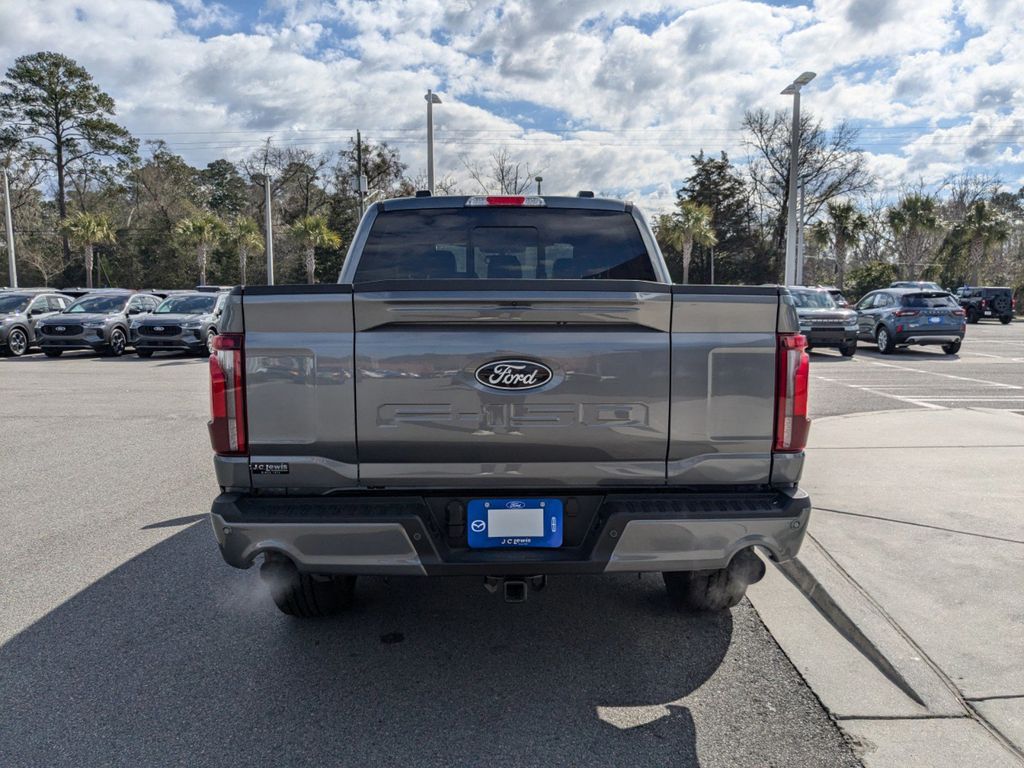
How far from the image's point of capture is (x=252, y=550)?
3.10m

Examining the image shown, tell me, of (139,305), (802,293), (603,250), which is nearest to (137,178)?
(139,305)

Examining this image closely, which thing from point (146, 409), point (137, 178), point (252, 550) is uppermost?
point (137, 178)

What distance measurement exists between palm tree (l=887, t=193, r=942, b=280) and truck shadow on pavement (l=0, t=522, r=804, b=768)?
49.4 metres

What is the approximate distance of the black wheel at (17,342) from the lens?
2027 centimetres

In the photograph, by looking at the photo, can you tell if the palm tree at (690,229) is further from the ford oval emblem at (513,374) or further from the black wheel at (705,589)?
the ford oval emblem at (513,374)

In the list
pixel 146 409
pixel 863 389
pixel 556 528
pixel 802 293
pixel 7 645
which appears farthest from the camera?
pixel 802 293

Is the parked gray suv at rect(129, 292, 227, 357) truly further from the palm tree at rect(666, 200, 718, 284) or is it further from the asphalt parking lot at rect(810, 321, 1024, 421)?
the palm tree at rect(666, 200, 718, 284)

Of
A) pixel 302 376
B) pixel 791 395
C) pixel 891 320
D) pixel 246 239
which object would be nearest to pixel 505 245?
pixel 302 376

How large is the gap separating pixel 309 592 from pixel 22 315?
20.6 m

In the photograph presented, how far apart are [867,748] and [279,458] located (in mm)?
2402

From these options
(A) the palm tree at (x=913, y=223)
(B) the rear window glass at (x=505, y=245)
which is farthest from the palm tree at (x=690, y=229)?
(B) the rear window glass at (x=505, y=245)

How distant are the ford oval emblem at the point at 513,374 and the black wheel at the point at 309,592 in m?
1.31

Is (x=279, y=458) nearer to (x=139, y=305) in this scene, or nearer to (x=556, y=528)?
(x=556, y=528)

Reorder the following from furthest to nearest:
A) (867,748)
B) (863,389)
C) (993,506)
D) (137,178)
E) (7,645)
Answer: (137,178)
(863,389)
(993,506)
(7,645)
(867,748)
